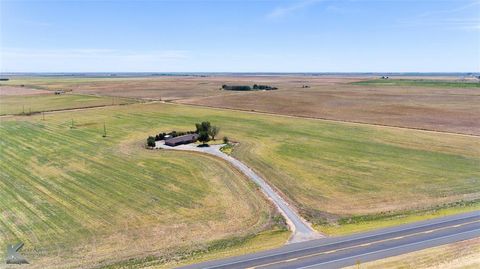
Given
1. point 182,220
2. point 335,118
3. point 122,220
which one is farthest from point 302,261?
point 335,118

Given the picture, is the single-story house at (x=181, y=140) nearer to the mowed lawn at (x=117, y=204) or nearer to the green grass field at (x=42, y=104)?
the mowed lawn at (x=117, y=204)

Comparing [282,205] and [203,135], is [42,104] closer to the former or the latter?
[203,135]

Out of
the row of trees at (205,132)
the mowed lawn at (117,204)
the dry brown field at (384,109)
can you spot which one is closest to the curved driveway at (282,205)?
the mowed lawn at (117,204)

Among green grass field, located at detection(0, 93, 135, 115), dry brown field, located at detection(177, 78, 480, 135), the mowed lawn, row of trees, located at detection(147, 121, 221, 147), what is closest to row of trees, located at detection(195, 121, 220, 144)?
row of trees, located at detection(147, 121, 221, 147)

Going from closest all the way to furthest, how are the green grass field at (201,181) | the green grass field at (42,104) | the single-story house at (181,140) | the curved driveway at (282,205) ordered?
the curved driveway at (282,205)
the green grass field at (201,181)
the single-story house at (181,140)
the green grass field at (42,104)

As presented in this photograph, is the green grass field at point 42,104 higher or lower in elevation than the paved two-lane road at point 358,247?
higher

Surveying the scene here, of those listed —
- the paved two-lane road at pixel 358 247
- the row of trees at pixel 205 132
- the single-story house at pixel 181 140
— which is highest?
the row of trees at pixel 205 132

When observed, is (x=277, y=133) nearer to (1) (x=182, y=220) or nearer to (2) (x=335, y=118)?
(2) (x=335, y=118)
